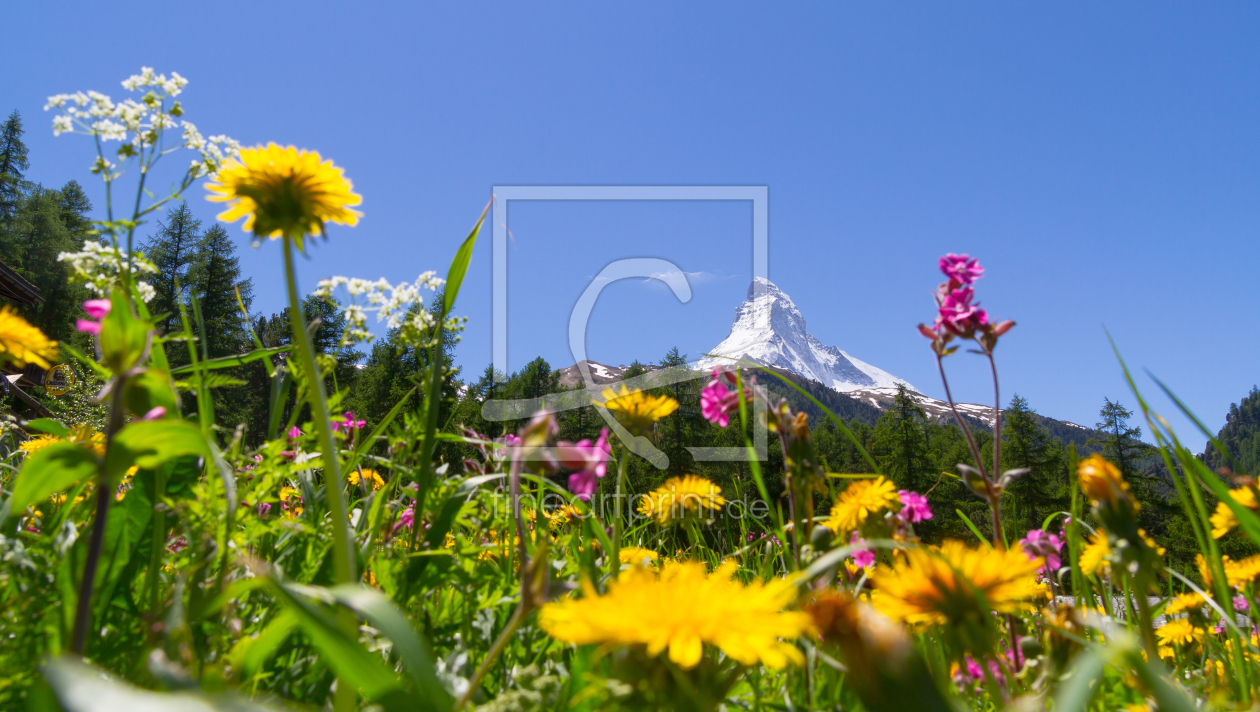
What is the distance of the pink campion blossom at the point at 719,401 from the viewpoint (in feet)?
5.02

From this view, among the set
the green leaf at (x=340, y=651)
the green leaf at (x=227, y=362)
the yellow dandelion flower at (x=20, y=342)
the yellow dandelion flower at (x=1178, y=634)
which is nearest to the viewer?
the green leaf at (x=340, y=651)

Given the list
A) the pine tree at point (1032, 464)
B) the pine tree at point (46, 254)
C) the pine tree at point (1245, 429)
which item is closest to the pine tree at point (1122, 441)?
the pine tree at point (1032, 464)

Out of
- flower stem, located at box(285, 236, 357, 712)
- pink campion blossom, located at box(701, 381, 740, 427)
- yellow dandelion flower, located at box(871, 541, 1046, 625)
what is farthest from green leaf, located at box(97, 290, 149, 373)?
Result: pink campion blossom, located at box(701, 381, 740, 427)

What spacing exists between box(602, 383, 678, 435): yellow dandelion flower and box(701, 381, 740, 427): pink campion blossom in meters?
0.31

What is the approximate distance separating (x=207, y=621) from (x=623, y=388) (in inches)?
32.8

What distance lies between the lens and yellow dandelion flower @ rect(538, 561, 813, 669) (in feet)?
1.71

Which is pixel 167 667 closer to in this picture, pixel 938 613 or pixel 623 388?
pixel 938 613

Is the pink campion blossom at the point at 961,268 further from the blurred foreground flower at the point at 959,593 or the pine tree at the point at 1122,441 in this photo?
the pine tree at the point at 1122,441

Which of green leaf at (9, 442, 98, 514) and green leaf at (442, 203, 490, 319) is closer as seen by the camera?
green leaf at (9, 442, 98, 514)

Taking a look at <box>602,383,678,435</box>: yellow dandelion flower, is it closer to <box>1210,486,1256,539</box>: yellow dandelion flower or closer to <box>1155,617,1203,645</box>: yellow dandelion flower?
<box>1210,486,1256,539</box>: yellow dandelion flower

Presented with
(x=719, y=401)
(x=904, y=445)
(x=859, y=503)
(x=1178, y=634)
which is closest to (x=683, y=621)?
(x=859, y=503)

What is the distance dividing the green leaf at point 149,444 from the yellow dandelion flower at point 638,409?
2.28 feet

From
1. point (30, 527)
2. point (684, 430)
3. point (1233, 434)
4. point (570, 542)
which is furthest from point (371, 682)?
point (1233, 434)

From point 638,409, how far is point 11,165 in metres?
47.7
